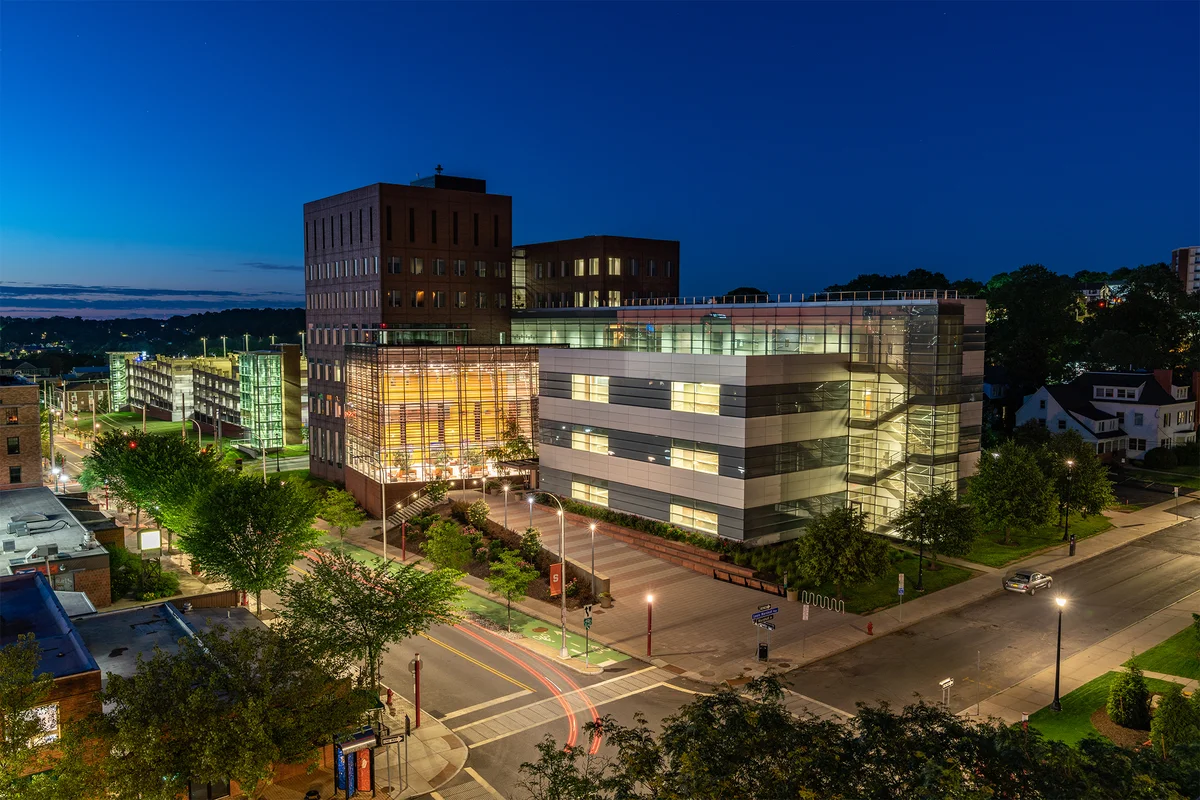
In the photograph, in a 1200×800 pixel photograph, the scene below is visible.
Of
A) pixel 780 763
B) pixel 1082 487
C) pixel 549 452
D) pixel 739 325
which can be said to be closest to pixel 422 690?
pixel 780 763

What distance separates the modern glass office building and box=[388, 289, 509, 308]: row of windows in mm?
22142

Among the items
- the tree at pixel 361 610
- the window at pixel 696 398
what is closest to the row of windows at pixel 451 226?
the window at pixel 696 398

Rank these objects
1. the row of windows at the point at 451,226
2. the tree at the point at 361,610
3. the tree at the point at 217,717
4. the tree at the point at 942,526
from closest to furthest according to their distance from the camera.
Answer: the tree at the point at 217,717
the tree at the point at 361,610
the tree at the point at 942,526
the row of windows at the point at 451,226

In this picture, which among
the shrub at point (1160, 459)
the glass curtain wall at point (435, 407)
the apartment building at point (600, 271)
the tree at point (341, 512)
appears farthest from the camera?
the apartment building at point (600, 271)

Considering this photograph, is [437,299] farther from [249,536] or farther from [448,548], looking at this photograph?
[249,536]

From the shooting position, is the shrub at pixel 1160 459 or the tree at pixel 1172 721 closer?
the tree at pixel 1172 721

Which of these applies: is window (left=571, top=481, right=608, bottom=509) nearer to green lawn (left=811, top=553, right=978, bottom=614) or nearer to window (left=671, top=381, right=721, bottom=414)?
window (left=671, top=381, right=721, bottom=414)

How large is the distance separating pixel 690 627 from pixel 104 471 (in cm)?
5087

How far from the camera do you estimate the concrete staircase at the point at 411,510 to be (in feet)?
225

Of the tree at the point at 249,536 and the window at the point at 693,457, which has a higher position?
the window at the point at 693,457

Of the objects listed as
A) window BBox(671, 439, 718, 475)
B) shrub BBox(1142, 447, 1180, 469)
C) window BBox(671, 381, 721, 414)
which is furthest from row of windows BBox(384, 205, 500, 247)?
shrub BBox(1142, 447, 1180, 469)

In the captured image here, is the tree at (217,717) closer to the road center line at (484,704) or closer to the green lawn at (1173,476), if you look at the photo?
the road center line at (484,704)

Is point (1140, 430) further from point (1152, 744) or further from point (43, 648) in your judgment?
point (43, 648)

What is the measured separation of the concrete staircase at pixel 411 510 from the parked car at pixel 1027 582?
4238 centimetres
